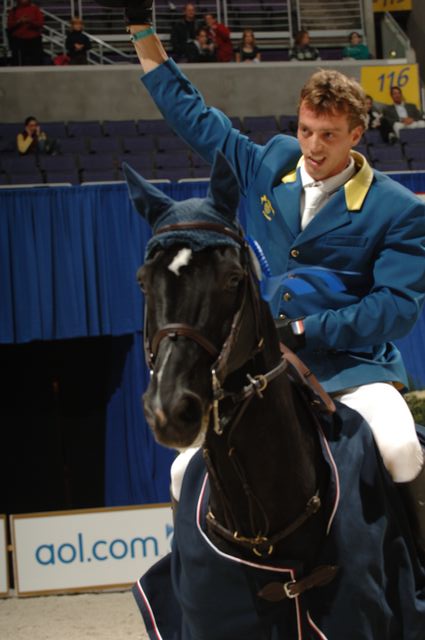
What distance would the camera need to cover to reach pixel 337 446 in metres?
2.44

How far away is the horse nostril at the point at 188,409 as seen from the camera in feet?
5.98

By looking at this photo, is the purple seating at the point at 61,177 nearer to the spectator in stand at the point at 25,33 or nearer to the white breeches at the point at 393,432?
the spectator in stand at the point at 25,33

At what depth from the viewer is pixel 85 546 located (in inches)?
269

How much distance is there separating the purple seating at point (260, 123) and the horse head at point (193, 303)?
945 cm

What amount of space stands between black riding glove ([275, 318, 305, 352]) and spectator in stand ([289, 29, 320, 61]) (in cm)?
1142

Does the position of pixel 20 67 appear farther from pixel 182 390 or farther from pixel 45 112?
pixel 182 390

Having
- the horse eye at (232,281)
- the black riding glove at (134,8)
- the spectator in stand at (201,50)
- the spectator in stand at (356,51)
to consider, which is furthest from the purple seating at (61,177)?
the horse eye at (232,281)

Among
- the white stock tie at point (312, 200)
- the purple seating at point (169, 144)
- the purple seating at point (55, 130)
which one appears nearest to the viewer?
the white stock tie at point (312, 200)

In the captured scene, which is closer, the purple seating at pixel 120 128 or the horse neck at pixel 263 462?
the horse neck at pixel 263 462

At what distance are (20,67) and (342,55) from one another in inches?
187

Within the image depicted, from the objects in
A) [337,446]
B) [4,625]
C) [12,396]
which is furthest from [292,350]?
[12,396]

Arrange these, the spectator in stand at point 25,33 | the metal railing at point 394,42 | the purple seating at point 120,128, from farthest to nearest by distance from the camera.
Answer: the metal railing at point 394,42 < the spectator in stand at point 25,33 < the purple seating at point 120,128

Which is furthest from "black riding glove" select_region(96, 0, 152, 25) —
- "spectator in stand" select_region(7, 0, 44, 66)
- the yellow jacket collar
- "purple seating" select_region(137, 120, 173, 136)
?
"spectator in stand" select_region(7, 0, 44, 66)

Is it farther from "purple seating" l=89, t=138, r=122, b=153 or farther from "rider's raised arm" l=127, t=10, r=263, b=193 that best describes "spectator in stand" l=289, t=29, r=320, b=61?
"rider's raised arm" l=127, t=10, r=263, b=193
